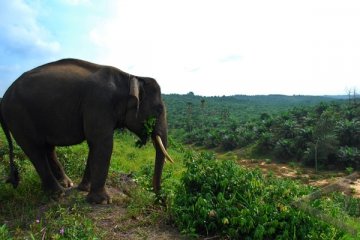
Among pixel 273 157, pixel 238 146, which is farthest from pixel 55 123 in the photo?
pixel 238 146

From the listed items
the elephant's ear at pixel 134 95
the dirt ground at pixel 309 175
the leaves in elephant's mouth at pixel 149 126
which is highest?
the elephant's ear at pixel 134 95

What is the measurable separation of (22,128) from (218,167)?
3.15m

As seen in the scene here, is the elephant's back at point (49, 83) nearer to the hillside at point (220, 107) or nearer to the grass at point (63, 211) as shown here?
the grass at point (63, 211)

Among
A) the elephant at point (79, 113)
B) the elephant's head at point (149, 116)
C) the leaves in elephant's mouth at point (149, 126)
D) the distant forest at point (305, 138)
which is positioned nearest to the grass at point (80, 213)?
the elephant at point (79, 113)

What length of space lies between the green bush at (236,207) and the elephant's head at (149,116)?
1.99ft

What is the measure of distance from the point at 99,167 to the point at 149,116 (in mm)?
1171

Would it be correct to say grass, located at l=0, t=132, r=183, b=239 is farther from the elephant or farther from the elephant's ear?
the elephant's ear

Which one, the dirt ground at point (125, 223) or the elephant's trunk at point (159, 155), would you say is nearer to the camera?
the dirt ground at point (125, 223)

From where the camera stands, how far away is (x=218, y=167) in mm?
6051

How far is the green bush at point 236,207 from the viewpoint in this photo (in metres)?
5.02

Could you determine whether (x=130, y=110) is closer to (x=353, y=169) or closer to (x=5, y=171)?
(x=5, y=171)

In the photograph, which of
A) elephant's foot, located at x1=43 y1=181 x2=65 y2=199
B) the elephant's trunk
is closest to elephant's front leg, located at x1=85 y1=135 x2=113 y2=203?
elephant's foot, located at x1=43 y1=181 x2=65 y2=199

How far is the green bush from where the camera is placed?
5.02 m

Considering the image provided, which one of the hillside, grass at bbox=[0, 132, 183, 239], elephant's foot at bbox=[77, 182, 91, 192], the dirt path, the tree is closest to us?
grass at bbox=[0, 132, 183, 239]
